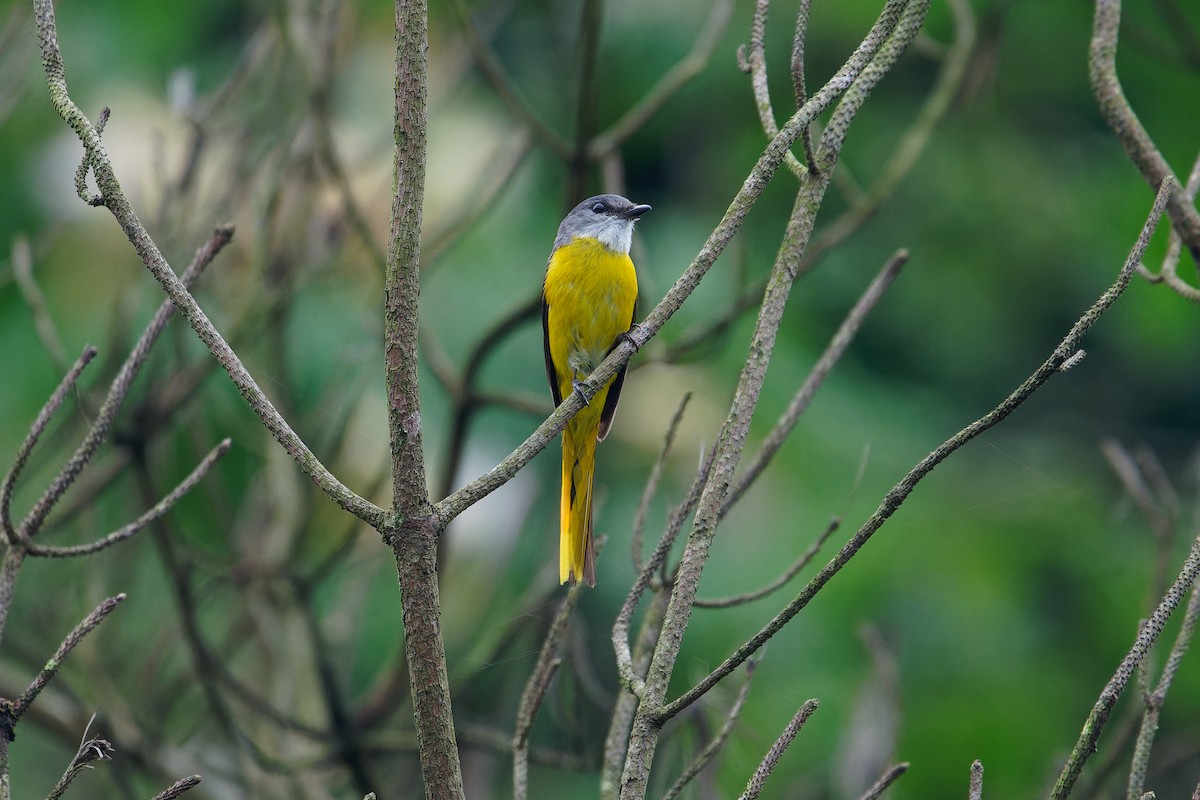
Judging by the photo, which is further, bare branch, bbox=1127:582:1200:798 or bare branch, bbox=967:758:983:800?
bare branch, bbox=1127:582:1200:798

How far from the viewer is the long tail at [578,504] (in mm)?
2840

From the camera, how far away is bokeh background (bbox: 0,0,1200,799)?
389cm

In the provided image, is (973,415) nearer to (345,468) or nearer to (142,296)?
(345,468)

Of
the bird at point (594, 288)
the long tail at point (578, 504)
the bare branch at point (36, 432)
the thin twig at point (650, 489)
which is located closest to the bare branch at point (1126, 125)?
the thin twig at point (650, 489)

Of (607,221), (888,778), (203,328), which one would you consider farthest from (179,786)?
(607,221)

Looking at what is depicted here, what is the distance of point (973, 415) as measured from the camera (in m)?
7.47

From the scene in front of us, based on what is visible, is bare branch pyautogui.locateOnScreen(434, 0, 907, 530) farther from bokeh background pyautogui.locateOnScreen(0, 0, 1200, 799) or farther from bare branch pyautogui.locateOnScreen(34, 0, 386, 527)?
bokeh background pyautogui.locateOnScreen(0, 0, 1200, 799)

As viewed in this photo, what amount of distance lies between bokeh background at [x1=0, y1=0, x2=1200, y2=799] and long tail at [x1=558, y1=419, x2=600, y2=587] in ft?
0.53

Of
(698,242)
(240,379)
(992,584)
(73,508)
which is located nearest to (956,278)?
(698,242)

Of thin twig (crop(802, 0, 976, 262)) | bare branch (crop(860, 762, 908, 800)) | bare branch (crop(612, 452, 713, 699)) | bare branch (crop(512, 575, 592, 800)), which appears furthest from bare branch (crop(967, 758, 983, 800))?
thin twig (crop(802, 0, 976, 262))

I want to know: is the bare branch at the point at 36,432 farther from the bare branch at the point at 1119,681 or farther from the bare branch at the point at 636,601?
the bare branch at the point at 1119,681

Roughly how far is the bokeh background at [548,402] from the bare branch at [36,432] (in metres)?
1.06

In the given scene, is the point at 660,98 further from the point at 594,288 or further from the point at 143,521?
the point at 143,521

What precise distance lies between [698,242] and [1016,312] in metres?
2.21
